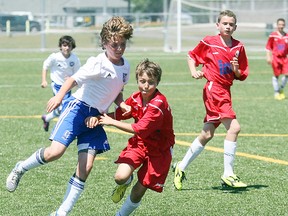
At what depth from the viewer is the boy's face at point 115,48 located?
7633 millimetres

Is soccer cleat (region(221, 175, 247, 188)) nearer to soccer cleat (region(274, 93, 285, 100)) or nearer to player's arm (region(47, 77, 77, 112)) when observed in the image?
player's arm (region(47, 77, 77, 112))

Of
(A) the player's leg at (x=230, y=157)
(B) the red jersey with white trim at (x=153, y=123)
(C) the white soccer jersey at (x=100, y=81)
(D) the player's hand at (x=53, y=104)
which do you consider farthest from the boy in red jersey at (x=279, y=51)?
(D) the player's hand at (x=53, y=104)

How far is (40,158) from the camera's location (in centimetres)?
786

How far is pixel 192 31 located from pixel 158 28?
3.30 m

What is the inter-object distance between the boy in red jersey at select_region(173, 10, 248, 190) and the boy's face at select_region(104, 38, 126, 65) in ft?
6.58

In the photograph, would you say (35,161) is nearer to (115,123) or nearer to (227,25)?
(115,123)

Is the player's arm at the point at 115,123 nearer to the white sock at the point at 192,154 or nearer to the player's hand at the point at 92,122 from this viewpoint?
the player's hand at the point at 92,122

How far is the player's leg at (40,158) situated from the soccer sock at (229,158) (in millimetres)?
2441

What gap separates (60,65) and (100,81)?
7458 mm

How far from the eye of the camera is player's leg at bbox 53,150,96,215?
7480 millimetres

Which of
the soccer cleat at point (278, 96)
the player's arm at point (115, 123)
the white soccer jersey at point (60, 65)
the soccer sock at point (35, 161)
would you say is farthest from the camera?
the soccer cleat at point (278, 96)

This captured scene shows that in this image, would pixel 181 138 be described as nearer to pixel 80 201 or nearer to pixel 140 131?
pixel 80 201

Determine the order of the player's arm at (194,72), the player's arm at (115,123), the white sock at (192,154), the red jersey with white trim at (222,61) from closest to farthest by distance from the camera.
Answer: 1. the player's arm at (115,123)
2. the player's arm at (194,72)
3. the white sock at (192,154)
4. the red jersey with white trim at (222,61)

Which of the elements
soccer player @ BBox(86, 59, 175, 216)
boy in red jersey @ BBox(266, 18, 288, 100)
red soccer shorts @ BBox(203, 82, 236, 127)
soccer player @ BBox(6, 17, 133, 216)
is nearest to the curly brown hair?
soccer player @ BBox(6, 17, 133, 216)
